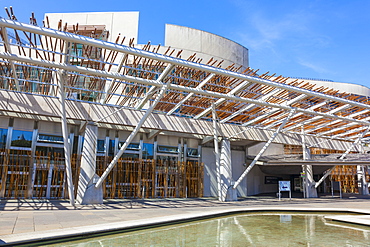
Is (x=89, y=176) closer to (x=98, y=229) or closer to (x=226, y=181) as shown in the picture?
(x=98, y=229)

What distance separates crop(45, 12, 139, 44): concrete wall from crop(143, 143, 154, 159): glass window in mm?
10271

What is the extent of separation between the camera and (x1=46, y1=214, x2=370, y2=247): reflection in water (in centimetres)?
715

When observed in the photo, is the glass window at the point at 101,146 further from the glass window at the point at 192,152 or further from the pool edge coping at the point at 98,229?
the pool edge coping at the point at 98,229

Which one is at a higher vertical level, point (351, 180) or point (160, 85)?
point (160, 85)

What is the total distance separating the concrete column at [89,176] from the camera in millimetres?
14651

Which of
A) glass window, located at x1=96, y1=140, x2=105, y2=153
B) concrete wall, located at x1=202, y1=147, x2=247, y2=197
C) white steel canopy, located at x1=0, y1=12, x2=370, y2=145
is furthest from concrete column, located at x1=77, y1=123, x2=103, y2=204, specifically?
concrete wall, located at x1=202, y1=147, x2=247, y2=197

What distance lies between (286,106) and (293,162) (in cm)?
634

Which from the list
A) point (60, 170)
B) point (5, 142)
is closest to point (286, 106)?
point (60, 170)

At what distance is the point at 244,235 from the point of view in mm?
8156

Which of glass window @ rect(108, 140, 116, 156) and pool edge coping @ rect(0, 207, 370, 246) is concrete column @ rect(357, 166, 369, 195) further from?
glass window @ rect(108, 140, 116, 156)

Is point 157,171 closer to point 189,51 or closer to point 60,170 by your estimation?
point 60,170

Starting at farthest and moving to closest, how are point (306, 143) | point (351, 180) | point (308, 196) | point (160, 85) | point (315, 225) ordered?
point (351, 180) → point (306, 143) → point (308, 196) → point (160, 85) → point (315, 225)

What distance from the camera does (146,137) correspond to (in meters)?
20.9

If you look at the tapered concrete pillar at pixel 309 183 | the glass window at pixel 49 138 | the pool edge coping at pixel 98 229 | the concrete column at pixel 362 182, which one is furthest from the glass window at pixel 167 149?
the concrete column at pixel 362 182
